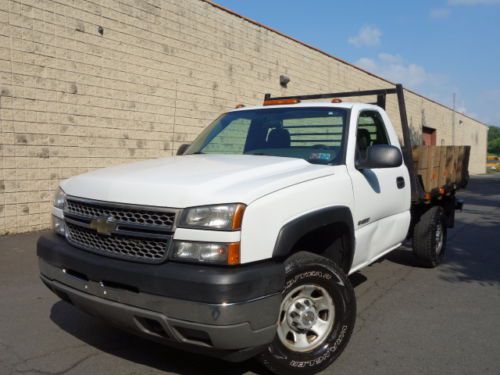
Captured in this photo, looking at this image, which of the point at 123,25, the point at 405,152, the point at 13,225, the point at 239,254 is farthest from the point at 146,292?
the point at 123,25

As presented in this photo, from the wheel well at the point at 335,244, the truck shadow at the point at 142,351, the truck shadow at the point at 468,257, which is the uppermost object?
the wheel well at the point at 335,244

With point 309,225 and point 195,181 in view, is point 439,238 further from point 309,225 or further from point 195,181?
point 195,181

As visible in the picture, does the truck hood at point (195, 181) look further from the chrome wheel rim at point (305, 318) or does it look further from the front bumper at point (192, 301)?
the chrome wheel rim at point (305, 318)

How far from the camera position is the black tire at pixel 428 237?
18.9ft

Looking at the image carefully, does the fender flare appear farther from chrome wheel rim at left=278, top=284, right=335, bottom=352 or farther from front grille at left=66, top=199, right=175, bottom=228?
front grille at left=66, top=199, right=175, bottom=228

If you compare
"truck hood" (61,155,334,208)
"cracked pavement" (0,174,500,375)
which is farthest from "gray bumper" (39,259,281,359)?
"cracked pavement" (0,174,500,375)

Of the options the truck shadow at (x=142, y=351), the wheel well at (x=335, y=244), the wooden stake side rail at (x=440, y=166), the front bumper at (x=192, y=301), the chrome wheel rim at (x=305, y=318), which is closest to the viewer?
the front bumper at (x=192, y=301)

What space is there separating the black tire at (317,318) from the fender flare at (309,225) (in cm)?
16

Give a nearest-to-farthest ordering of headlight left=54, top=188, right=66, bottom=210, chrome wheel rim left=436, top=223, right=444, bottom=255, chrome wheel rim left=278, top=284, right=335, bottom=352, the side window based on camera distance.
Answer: chrome wheel rim left=278, top=284, right=335, bottom=352, headlight left=54, top=188, right=66, bottom=210, the side window, chrome wheel rim left=436, top=223, right=444, bottom=255

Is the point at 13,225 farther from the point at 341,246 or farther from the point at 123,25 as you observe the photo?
the point at 341,246

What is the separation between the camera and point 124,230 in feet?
9.12

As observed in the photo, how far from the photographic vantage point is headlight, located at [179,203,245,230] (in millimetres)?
2574

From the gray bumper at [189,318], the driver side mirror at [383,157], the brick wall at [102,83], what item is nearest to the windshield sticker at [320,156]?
the driver side mirror at [383,157]

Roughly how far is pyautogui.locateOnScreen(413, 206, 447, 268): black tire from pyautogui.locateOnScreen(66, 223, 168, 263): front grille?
4097mm
